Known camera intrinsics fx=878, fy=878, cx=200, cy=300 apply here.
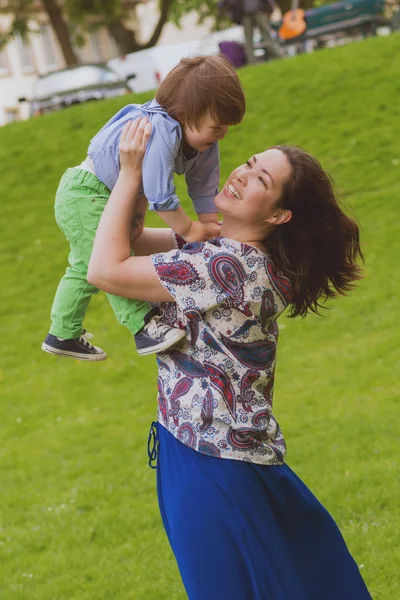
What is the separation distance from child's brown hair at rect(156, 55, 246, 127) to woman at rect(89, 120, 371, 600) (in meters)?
0.16

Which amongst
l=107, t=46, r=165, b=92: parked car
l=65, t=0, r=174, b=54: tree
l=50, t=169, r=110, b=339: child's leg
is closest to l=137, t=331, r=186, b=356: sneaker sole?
l=50, t=169, r=110, b=339: child's leg

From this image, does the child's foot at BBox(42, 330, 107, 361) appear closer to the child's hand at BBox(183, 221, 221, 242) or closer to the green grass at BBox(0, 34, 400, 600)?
the child's hand at BBox(183, 221, 221, 242)

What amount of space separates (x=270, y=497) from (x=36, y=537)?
3363mm

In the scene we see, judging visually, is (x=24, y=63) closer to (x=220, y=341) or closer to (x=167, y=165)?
(x=167, y=165)

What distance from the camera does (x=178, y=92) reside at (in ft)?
9.25

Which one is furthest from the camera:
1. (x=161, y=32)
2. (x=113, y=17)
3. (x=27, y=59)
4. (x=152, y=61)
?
(x=27, y=59)

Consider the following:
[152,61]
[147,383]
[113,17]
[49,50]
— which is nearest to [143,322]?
[147,383]

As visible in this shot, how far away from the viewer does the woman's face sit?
2.68 metres

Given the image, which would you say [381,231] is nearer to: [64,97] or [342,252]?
[342,252]

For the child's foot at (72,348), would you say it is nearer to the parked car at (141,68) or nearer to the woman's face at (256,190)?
the woman's face at (256,190)

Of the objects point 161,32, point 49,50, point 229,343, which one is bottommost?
point 49,50

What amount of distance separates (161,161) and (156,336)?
1.79ft

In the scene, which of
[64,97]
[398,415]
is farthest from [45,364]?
[64,97]

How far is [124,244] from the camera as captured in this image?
2.66 metres
